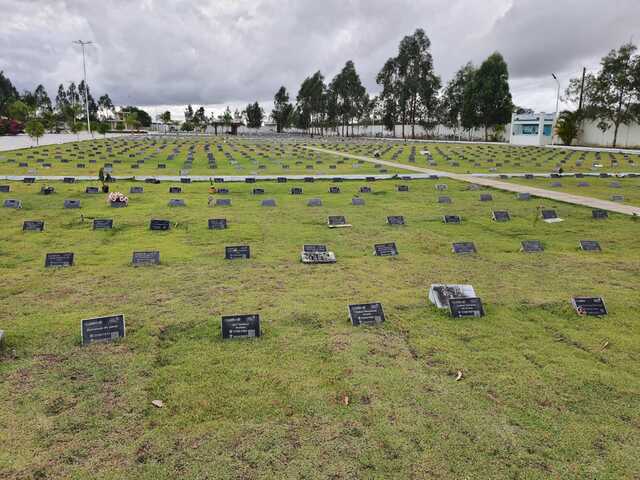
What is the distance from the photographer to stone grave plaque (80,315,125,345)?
5.73 m

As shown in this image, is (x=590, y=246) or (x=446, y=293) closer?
(x=446, y=293)

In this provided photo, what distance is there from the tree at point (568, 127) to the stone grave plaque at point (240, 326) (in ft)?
213

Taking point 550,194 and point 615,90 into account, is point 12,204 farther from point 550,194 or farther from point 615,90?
point 615,90

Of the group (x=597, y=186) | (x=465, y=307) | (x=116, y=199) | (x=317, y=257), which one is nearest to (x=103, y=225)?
(x=116, y=199)

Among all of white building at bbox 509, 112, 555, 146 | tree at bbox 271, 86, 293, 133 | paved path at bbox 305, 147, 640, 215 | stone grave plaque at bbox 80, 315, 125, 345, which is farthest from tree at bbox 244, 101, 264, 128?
stone grave plaque at bbox 80, 315, 125, 345

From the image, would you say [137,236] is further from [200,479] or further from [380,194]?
[380,194]

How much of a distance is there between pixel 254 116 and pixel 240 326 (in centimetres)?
13877

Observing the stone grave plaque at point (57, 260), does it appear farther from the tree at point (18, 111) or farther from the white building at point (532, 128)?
the tree at point (18, 111)

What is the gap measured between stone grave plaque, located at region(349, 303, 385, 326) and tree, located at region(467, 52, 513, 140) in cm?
7396

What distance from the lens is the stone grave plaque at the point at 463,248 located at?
10.1m

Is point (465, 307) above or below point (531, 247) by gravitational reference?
below

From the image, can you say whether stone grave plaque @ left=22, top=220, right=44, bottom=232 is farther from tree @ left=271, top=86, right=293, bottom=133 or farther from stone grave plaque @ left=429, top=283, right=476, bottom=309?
tree @ left=271, top=86, right=293, bottom=133

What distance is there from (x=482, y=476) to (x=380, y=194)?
1525cm

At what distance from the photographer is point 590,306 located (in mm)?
6836
